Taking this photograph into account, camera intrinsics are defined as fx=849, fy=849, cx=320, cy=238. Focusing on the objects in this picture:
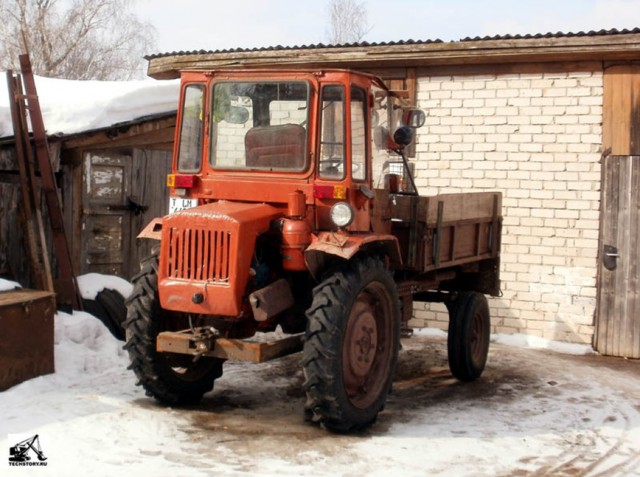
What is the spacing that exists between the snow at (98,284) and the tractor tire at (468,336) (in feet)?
10.7

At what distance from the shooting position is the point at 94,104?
378 inches

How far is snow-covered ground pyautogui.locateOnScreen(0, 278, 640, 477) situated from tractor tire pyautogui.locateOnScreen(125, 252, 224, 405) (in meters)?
0.16

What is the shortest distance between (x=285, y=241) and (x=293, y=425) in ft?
4.36

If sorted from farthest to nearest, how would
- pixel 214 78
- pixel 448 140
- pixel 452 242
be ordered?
pixel 448 140
pixel 452 242
pixel 214 78

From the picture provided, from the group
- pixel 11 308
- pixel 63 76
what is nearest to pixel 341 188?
pixel 11 308

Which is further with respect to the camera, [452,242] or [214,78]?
[452,242]

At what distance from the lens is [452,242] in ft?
25.2

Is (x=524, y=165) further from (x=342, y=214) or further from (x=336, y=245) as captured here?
(x=336, y=245)

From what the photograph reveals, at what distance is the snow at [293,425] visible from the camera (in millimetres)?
5238

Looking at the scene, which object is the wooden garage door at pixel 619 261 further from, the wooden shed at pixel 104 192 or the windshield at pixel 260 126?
the wooden shed at pixel 104 192

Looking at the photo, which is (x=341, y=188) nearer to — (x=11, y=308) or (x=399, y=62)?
(x=11, y=308)

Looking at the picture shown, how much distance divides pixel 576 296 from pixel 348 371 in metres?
4.83

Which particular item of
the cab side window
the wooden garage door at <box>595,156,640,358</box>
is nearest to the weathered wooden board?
the wooden garage door at <box>595,156,640,358</box>
